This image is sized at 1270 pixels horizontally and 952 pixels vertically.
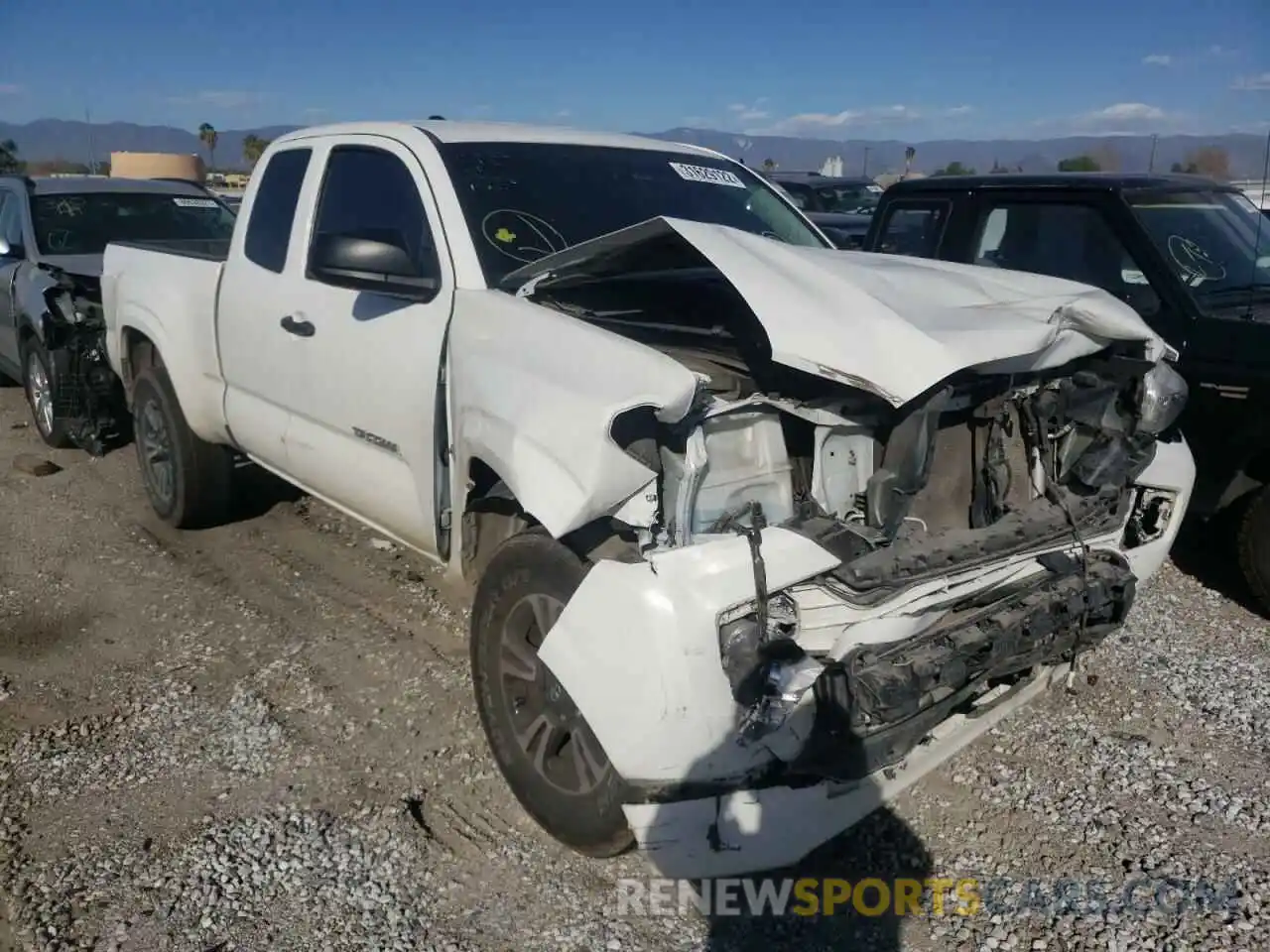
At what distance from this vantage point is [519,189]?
383cm

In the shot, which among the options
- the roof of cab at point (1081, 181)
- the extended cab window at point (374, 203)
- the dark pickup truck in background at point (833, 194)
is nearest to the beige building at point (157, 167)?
the dark pickup truck in background at point (833, 194)

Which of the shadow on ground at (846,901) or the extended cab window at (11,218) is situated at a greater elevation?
the extended cab window at (11,218)

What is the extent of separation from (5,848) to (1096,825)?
3.21m

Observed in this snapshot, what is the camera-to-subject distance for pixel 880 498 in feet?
8.68

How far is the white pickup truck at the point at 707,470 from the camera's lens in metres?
2.46

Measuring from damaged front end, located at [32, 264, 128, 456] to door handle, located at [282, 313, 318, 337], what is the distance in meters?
3.04

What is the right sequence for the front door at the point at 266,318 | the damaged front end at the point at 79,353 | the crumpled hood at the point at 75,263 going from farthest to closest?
1. the crumpled hood at the point at 75,263
2. the damaged front end at the point at 79,353
3. the front door at the point at 266,318

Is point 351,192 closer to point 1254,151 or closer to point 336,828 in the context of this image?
point 336,828

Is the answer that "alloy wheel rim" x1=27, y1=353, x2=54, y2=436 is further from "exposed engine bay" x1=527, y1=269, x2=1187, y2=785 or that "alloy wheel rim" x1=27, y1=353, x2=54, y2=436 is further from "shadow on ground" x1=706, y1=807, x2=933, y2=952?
"shadow on ground" x1=706, y1=807, x2=933, y2=952

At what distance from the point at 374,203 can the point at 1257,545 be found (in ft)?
13.3

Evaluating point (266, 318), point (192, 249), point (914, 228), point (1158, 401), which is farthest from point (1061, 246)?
point (192, 249)

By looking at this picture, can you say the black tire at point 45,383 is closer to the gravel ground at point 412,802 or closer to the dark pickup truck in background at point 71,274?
the dark pickup truck in background at point 71,274

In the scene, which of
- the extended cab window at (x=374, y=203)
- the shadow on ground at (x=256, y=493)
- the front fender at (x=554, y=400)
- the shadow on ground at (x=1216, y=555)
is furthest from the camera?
the shadow on ground at (x=256, y=493)

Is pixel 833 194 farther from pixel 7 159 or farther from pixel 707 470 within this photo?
pixel 7 159
